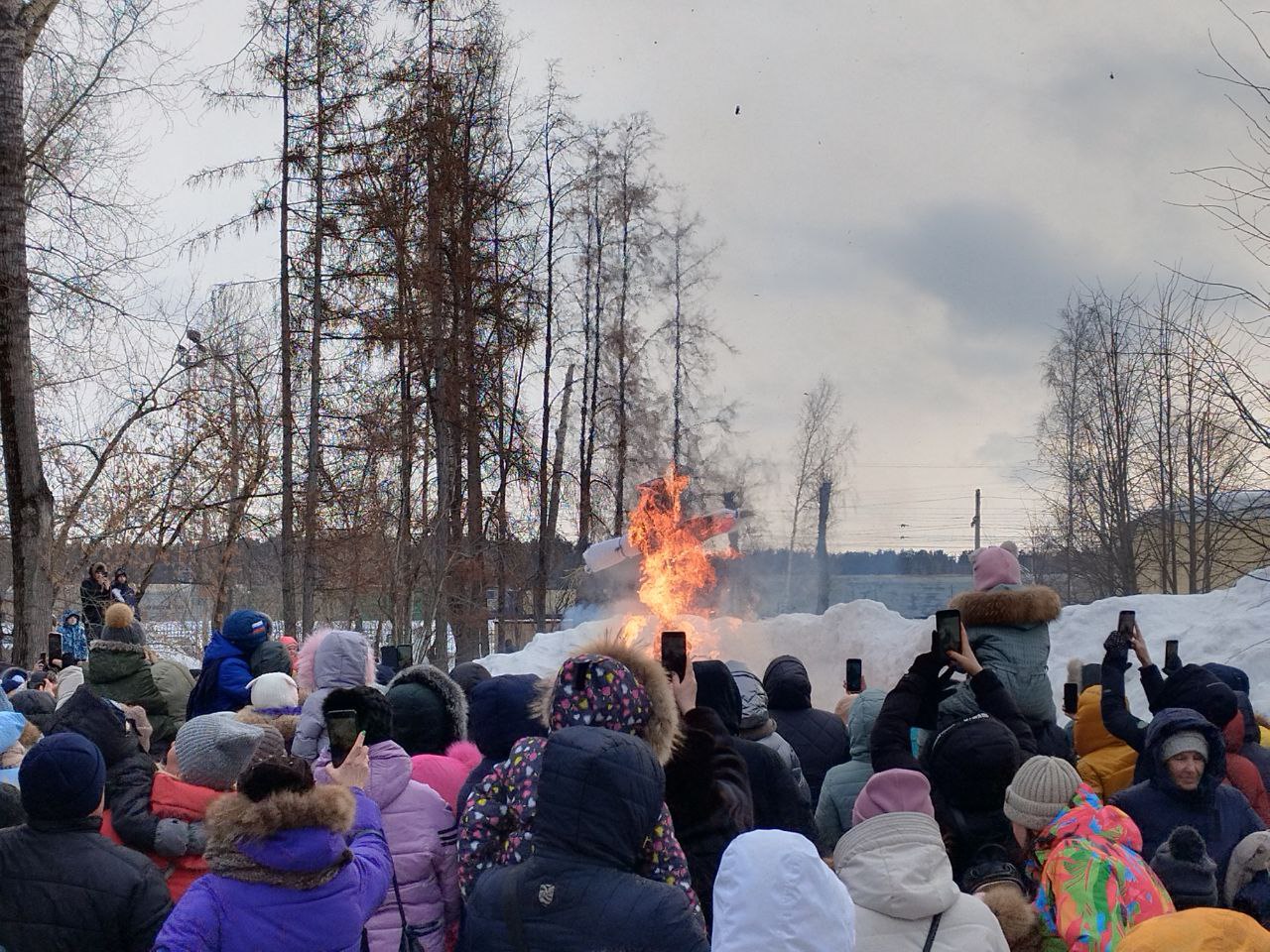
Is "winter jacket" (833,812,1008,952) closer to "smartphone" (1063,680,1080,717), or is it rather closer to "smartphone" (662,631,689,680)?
"smartphone" (662,631,689,680)

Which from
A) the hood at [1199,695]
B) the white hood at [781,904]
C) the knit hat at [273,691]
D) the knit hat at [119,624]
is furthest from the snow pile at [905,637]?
the white hood at [781,904]

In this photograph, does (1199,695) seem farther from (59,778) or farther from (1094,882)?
(59,778)

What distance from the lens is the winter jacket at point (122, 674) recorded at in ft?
22.0

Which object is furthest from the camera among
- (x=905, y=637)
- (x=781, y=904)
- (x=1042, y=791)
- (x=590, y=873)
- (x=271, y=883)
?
(x=905, y=637)

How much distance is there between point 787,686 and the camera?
21.9 feet

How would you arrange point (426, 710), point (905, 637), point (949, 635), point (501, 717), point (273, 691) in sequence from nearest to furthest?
point (501, 717), point (949, 635), point (426, 710), point (273, 691), point (905, 637)

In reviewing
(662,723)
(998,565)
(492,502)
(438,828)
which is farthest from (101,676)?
(492,502)

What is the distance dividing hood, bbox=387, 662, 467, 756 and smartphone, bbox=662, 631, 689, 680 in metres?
1.26

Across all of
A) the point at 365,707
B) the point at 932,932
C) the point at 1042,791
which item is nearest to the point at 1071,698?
the point at 1042,791

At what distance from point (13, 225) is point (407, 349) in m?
9.40

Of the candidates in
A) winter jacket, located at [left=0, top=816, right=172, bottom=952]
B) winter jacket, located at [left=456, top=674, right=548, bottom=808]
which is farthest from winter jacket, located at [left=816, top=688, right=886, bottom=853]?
winter jacket, located at [left=0, top=816, right=172, bottom=952]

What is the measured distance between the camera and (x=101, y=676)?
671 centimetres

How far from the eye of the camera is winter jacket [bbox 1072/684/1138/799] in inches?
244

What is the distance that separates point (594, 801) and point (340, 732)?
1.53 meters
